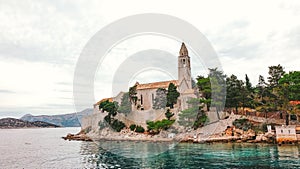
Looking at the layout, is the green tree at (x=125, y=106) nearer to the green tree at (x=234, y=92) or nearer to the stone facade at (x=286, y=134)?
the green tree at (x=234, y=92)

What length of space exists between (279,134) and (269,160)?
39.5ft

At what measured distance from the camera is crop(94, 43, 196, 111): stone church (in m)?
48.4

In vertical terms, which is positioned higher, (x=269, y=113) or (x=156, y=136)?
(x=269, y=113)

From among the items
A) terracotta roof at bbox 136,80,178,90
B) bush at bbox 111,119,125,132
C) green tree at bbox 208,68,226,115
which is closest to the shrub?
bush at bbox 111,119,125,132

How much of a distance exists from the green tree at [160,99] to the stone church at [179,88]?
238 cm

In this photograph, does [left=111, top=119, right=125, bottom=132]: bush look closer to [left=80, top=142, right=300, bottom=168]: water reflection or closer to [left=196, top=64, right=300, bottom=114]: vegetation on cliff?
[left=196, top=64, right=300, bottom=114]: vegetation on cliff

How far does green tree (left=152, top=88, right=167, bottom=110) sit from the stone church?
7.81 feet

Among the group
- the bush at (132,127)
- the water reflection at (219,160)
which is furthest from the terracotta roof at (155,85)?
the water reflection at (219,160)

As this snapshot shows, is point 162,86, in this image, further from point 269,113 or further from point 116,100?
point 269,113

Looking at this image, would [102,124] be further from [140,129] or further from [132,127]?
[140,129]

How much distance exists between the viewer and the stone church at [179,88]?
1907 inches

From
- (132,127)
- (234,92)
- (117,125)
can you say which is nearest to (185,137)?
(234,92)

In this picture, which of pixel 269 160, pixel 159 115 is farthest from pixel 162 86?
pixel 269 160

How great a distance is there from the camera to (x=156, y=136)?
4444 centimetres
